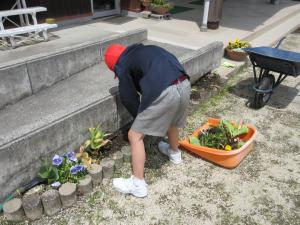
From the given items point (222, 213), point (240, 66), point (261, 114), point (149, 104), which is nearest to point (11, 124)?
point (149, 104)

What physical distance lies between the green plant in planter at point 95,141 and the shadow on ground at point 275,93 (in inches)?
128

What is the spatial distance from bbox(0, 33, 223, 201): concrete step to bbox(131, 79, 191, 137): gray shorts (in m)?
0.76

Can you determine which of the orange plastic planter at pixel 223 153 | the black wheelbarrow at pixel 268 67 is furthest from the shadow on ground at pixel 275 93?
the orange plastic planter at pixel 223 153

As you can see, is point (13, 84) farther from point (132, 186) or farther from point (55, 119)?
point (132, 186)

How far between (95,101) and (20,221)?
1550mm

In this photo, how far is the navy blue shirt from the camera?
2.94 metres

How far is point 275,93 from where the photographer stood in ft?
20.1

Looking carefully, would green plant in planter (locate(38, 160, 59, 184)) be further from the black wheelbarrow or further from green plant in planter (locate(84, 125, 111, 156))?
the black wheelbarrow

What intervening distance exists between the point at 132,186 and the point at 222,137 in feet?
4.88

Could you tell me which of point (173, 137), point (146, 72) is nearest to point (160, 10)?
point (173, 137)

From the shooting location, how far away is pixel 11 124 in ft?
14.0

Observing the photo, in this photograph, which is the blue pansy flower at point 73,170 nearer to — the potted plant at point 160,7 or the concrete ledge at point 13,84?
the concrete ledge at point 13,84

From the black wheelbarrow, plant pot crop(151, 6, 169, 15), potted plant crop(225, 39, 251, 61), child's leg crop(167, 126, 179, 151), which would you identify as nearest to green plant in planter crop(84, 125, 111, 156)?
child's leg crop(167, 126, 179, 151)

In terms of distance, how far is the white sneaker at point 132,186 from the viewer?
3.31m
